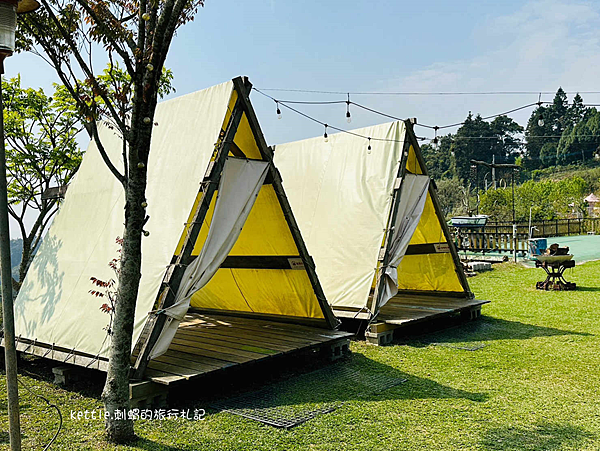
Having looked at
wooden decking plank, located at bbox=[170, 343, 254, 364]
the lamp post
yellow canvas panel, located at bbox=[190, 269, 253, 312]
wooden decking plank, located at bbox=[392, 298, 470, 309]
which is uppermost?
the lamp post

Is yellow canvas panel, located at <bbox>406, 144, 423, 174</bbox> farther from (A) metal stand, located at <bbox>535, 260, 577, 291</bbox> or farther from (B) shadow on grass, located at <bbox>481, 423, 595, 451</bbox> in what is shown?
(B) shadow on grass, located at <bbox>481, 423, 595, 451</bbox>

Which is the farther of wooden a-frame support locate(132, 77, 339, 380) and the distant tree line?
the distant tree line

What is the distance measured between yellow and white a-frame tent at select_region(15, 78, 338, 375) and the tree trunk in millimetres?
825

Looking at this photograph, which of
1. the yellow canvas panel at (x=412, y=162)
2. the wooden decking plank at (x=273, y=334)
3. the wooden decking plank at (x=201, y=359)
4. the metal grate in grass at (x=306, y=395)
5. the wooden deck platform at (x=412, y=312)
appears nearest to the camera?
the metal grate in grass at (x=306, y=395)

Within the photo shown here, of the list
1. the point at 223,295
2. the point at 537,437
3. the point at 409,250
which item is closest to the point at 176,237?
the point at 223,295

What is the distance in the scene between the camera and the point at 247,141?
229 inches

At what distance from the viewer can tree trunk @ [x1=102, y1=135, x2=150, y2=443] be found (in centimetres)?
351

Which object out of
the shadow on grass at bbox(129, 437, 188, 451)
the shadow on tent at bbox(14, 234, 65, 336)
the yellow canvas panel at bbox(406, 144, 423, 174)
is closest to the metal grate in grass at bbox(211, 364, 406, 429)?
the shadow on grass at bbox(129, 437, 188, 451)

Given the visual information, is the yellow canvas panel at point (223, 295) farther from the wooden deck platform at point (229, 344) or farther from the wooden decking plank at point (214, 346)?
the wooden decking plank at point (214, 346)

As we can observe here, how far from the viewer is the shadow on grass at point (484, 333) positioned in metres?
7.08

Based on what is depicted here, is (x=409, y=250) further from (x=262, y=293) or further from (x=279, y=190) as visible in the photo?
(x=279, y=190)

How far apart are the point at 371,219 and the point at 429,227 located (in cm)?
162

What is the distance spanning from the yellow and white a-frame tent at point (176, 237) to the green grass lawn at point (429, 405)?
2.02ft

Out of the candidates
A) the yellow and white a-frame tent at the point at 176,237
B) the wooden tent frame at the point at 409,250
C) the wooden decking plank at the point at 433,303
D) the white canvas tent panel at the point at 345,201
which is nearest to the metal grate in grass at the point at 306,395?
the yellow and white a-frame tent at the point at 176,237
